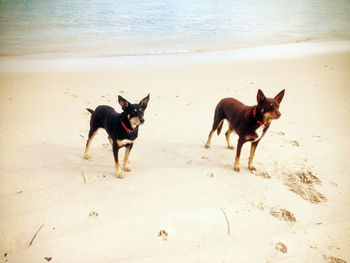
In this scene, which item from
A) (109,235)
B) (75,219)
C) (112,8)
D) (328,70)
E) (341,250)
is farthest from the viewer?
(112,8)

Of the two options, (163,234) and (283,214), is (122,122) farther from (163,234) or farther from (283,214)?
(283,214)

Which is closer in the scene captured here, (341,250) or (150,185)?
(341,250)

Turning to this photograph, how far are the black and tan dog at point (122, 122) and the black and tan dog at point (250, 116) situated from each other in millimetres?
1317

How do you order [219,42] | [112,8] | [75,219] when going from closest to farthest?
[75,219]
[219,42]
[112,8]

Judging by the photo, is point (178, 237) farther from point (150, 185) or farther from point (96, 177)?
point (96, 177)

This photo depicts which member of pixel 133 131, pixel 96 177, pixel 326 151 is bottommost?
pixel 96 177

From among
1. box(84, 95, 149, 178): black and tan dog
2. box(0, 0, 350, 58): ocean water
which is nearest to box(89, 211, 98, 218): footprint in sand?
box(84, 95, 149, 178): black and tan dog

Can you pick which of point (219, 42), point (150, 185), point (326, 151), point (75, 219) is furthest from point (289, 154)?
point (219, 42)

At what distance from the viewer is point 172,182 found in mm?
3543

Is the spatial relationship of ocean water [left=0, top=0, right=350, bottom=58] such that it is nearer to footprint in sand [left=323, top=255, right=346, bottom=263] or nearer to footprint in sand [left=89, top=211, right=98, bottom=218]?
footprint in sand [left=89, top=211, right=98, bottom=218]

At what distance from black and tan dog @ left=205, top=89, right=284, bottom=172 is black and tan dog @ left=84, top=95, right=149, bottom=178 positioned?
1.32 m

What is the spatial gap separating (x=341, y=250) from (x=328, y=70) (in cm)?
683

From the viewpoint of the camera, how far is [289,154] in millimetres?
4168

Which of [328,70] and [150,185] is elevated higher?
[328,70]
